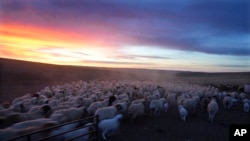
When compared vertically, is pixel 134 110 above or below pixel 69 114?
below

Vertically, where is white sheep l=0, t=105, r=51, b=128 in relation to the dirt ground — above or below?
above

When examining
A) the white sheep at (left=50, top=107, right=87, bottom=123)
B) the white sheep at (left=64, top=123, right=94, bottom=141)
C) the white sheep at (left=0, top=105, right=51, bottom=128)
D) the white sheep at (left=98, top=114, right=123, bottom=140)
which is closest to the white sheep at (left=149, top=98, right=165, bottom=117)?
the white sheep at (left=50, top=107, right=87, bottom=123)

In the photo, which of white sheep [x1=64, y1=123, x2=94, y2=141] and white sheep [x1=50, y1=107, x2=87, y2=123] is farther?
white sheep [x1=50, y1=107, x2=87, y2=123]

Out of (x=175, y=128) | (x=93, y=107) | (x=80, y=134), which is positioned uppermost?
(x=93, y=107)

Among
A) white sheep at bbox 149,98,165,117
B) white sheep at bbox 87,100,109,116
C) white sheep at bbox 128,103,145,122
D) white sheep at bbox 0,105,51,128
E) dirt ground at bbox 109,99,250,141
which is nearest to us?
white sheep at bbox 0,105,51,128

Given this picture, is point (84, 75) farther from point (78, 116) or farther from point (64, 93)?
point (78, 116)

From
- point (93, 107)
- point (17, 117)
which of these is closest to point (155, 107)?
point (93, 107)

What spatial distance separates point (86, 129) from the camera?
324 inches

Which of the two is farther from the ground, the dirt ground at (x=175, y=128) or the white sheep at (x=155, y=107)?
the white sheep at (x=155, y=107)

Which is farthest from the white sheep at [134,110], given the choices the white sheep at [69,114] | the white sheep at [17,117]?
the white sheep at [17,117]

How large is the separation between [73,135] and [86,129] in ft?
1.68

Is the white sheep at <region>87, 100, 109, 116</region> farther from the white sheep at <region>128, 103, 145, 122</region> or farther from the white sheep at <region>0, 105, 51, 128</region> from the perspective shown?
the white sheep at <region>0, 105, 51, 128</region>

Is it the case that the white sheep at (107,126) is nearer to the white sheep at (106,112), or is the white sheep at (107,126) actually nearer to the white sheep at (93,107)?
the white sheep at (106,112)

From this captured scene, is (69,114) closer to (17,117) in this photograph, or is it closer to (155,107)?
(17,117)
